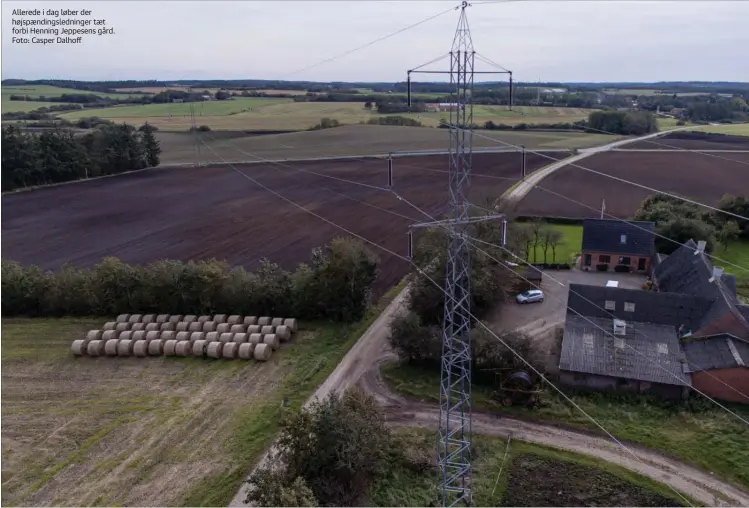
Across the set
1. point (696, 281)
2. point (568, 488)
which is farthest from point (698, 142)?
point (568, 488)

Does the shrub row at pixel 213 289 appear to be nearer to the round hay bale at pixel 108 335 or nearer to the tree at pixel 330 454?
the round hay bale at pixel 108 335

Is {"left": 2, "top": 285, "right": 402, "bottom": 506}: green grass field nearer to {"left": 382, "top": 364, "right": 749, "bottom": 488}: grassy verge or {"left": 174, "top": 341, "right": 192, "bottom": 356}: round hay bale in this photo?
{"left": 174, "top": 341, "right": 192, "bottom": 356}: round hay bale

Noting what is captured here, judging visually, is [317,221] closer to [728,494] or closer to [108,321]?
[108,321]

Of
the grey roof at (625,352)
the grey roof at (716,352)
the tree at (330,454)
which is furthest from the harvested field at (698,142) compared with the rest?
the tree at (330,454)

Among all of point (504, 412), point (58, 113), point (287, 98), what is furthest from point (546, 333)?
point (287, 98)

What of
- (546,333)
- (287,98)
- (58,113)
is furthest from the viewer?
(287,98)
